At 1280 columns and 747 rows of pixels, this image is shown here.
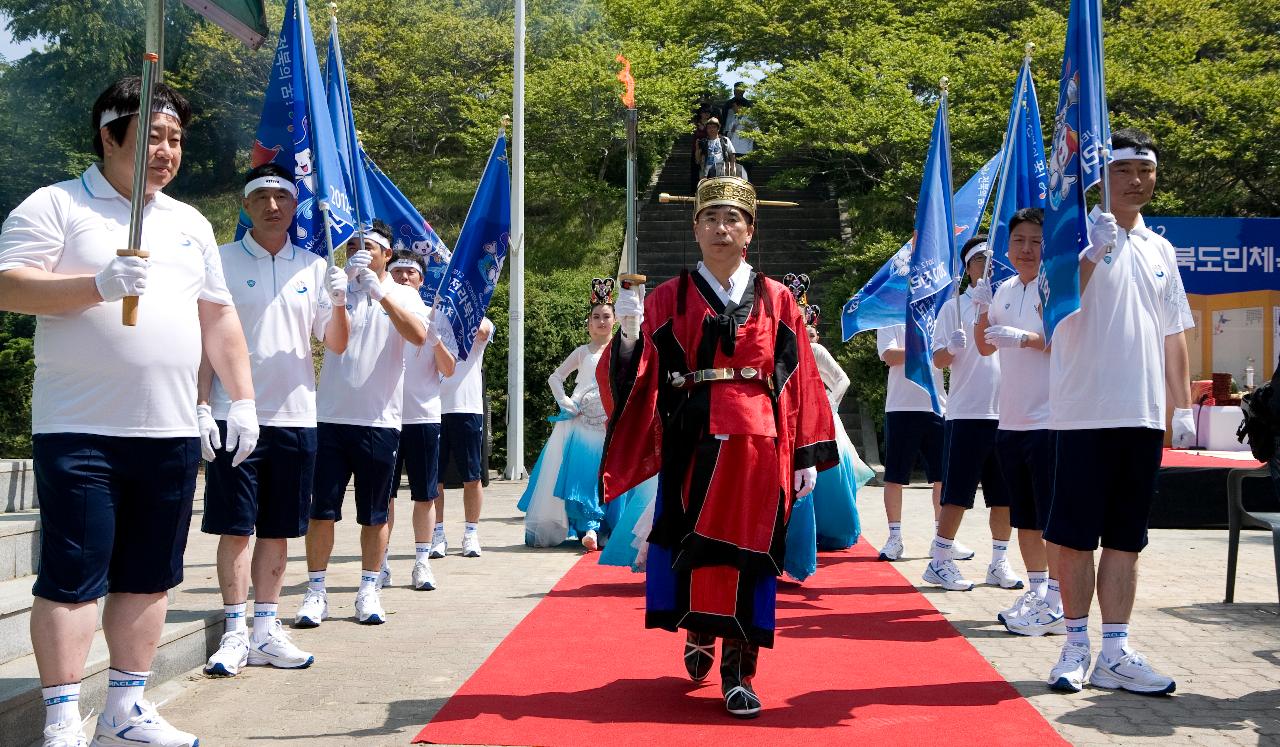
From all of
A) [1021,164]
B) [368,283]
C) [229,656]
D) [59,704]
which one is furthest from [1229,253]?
[59,704]

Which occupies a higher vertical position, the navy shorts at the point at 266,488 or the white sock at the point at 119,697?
the navy shorts at the point at 266,488

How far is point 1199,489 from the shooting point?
11031 mm

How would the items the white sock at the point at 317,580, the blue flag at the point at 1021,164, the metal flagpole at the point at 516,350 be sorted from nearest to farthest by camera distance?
the white sock at the point at 317,580, the blue flag at the point at 1021,164, the metal flagpole at the point at 516,350

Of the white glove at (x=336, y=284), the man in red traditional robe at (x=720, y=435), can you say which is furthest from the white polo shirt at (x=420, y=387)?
the man in red traditional robe at (x=720, y=435)

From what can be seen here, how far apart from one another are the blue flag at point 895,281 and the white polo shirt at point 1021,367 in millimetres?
2369

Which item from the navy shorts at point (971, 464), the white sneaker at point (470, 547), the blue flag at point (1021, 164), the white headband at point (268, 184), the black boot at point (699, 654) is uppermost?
the blue flag at point (1021, 164)

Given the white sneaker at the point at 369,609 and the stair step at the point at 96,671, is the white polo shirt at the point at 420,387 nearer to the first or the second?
the white sneaker at the point at 369,609

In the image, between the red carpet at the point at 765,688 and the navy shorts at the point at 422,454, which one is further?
the navy shorts at the point at 422,454

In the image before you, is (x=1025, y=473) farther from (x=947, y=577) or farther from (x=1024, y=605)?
(x=947, y=577)

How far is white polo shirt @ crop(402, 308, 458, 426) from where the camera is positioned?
8242 millimetres

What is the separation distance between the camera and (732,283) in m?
5.23

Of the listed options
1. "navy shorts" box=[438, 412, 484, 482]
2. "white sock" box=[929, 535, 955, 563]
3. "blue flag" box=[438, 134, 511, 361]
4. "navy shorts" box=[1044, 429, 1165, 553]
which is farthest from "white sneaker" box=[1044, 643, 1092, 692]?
"navy shorts" box=[438, 412, 484, 482]

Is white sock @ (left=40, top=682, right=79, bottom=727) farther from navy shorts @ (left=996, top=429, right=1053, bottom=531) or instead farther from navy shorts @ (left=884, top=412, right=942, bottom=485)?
navy shorts @ (left=884, top=412, right=942, bottom=485)

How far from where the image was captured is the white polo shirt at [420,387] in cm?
824
